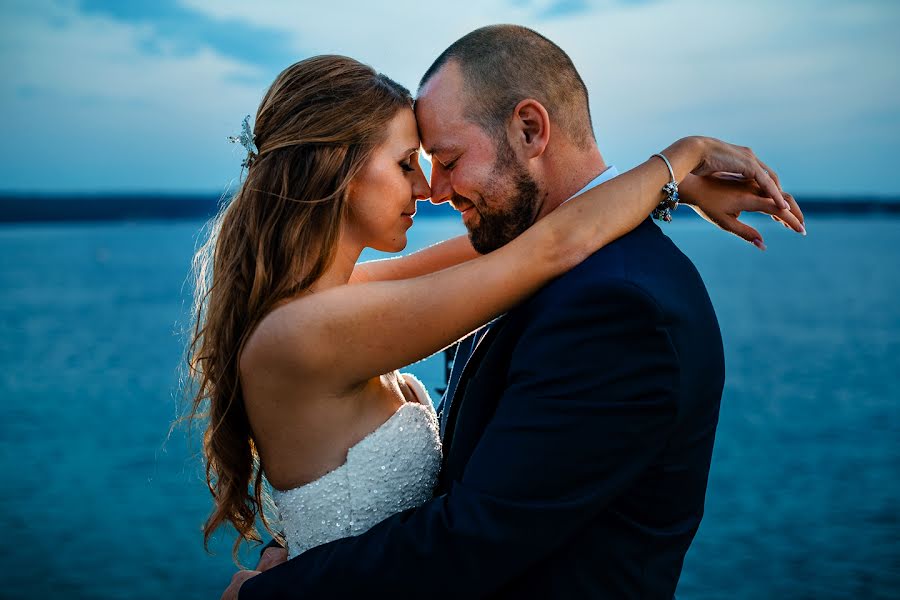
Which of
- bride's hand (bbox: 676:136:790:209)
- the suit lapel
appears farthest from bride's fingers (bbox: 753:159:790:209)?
the suit lapel

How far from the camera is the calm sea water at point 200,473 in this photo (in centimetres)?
839

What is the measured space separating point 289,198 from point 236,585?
115 cm

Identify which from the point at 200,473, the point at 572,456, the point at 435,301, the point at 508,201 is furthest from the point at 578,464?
the point at 200,473

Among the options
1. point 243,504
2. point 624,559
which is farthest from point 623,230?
point 243,504

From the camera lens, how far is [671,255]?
224cm

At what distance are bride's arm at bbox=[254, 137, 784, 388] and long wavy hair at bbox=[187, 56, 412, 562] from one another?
0.58 ft

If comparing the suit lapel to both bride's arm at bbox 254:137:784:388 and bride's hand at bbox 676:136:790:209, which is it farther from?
bride's hand at bbox 676:136:790:209

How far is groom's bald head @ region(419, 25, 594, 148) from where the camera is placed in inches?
104

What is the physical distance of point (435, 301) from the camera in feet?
7.46

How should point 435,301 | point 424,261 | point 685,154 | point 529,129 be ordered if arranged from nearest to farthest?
point 435,301 → point 685,154 → point 529,129 → point 424,261

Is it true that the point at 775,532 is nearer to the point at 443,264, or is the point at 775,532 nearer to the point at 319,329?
the point at 443,264

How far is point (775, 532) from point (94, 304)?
83.8ft

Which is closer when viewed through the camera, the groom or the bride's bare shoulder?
the groom

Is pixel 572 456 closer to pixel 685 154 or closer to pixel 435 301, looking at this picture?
pixel 435 301
